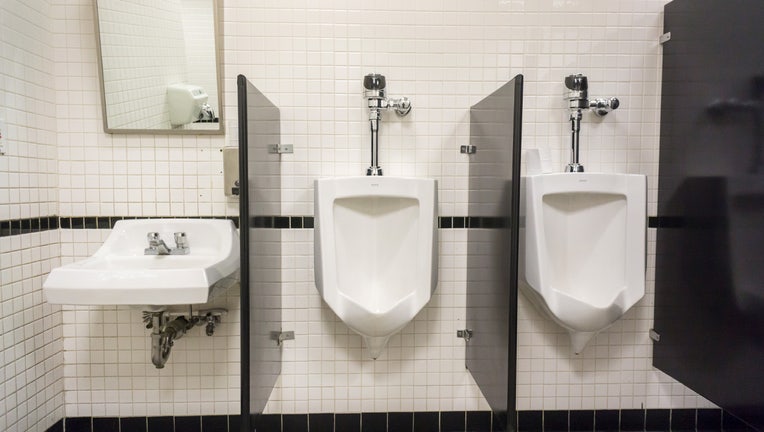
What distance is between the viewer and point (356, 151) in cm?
171

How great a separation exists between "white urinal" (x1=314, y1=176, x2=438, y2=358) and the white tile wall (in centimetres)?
107

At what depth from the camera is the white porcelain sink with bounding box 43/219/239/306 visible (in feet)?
4.05

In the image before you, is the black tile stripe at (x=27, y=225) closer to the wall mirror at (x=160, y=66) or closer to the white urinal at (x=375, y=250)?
the wall mirror at (x=160, y=66)

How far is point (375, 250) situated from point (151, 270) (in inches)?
30.3

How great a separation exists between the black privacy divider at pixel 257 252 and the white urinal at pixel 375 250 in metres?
0.19

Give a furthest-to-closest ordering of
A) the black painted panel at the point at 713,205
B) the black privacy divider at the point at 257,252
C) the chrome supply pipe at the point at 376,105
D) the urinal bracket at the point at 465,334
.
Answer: the urinal bracket at the point at 465,334
the chrome supply pipe at the point at 376,105
the black painted panel at the point at 713,205
the black privacy divider at the point at 257,252

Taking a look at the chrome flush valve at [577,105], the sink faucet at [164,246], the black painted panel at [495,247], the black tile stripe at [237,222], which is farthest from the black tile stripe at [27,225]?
the chrome flush valve at [577,105]

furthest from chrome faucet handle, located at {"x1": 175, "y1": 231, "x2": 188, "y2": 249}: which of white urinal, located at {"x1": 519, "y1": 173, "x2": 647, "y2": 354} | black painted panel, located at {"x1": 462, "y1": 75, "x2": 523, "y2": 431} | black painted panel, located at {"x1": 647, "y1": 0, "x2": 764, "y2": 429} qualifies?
black painted panel, located at {"x1": 647, "y1": 0, "x2": 764, "y2": 429}

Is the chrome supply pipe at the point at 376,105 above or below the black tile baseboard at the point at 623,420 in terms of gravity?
above

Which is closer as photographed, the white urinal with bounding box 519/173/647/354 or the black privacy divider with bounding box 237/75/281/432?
the black privacy divider with bounding box 237/75/281/432

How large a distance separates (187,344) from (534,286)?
1.42 meters

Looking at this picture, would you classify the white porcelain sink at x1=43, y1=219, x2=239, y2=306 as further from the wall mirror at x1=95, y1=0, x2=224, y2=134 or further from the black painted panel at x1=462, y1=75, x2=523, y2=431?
the black painted panel at x1=462, y1=75, x2=523, y2=431

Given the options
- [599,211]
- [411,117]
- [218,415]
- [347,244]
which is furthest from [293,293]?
[599,211]

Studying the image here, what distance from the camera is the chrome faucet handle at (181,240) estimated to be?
1.60 m
